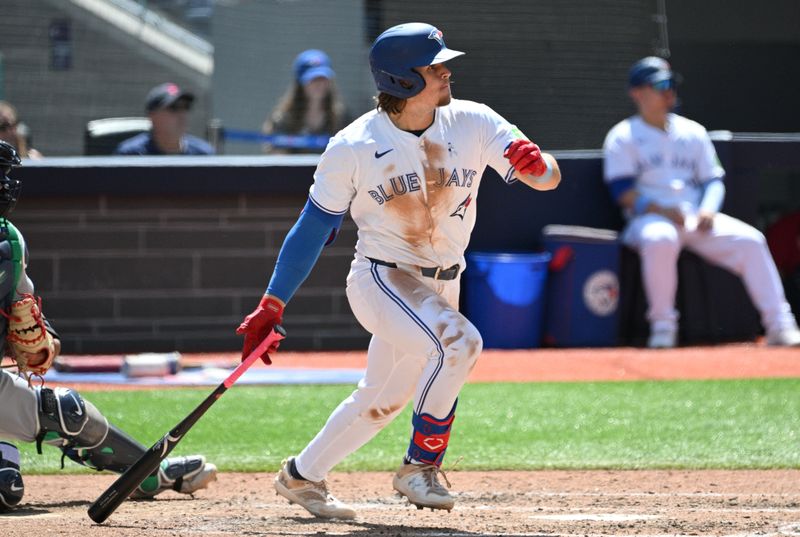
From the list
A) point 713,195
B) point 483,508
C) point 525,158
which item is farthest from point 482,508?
point 713,195

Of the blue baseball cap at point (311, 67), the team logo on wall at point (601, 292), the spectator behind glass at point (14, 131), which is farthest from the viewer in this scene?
the blue baseball cap at point (311, 67)

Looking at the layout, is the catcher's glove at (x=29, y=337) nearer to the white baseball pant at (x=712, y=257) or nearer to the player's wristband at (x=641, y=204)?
the white baseball pant at (x=712, y=257)

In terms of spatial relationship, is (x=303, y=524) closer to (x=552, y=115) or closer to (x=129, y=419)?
(x=129, y=419)

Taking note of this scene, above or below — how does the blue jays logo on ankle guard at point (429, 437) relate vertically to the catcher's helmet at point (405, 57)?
below

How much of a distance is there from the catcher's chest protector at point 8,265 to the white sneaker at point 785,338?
6.66 metres

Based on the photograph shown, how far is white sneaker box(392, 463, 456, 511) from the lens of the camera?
4379 mm

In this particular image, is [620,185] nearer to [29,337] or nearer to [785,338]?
[785,338]

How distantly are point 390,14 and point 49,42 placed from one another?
284 centimetres

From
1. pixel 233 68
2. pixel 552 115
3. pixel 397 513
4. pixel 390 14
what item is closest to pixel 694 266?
pixel 552 115

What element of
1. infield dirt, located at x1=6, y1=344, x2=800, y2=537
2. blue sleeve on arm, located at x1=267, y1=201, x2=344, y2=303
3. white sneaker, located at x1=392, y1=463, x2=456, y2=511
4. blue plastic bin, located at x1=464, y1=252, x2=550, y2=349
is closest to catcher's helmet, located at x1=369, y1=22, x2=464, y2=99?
blue sleeve on arm, located at x1=267, y1=201, x2=344, y2=303

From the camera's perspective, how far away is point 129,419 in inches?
270

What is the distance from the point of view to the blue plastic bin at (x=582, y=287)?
32.3 ft

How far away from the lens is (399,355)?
4.61m

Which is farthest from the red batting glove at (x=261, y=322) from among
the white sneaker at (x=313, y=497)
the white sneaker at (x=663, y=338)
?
the white sneaker at (x=663, y=338)
